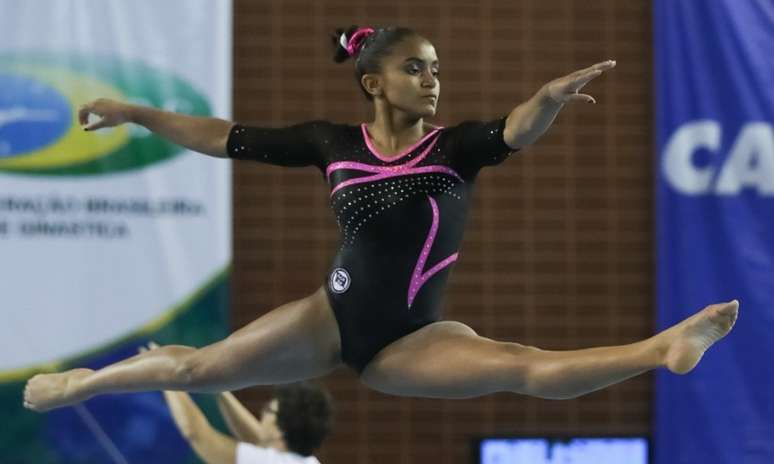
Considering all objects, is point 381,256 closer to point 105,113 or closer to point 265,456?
point 105,113

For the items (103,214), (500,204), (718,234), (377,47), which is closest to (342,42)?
(377,47)

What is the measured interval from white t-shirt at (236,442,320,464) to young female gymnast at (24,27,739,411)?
0.94 m

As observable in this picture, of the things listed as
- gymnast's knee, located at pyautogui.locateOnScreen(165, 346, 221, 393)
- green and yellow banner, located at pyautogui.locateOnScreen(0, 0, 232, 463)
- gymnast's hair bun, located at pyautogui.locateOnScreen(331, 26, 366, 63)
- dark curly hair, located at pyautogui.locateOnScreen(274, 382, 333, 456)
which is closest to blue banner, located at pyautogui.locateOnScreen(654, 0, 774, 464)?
green and yellow banner, located at pyautogui.locateOnScreen(0, 0, 232, 463)

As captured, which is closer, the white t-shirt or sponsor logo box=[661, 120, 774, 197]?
the white t-shirt

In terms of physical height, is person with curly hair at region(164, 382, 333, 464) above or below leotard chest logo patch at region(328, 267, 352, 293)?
below

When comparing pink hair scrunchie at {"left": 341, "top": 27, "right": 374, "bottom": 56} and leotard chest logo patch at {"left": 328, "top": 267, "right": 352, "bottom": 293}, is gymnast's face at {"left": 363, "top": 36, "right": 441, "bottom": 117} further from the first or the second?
leotard chest logo patch at {"left": 328, "top": 267, "right": 352, "bottom": 293}

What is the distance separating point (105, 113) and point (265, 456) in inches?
56.6

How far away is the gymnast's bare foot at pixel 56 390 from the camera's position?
3.92m

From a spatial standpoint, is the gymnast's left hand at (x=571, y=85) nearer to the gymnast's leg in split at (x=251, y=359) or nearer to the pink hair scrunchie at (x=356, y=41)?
Result: the pink hair scrunchie at (x=356, y=41)

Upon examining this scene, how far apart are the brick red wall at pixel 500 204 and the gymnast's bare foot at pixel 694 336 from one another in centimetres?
339

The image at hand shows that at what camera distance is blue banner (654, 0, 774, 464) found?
21.1ft

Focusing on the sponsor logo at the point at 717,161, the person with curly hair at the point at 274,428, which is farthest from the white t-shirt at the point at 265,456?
the sponsor logo at the point at 717,161

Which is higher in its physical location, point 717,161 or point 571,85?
point 571,85

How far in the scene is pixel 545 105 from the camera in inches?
133
